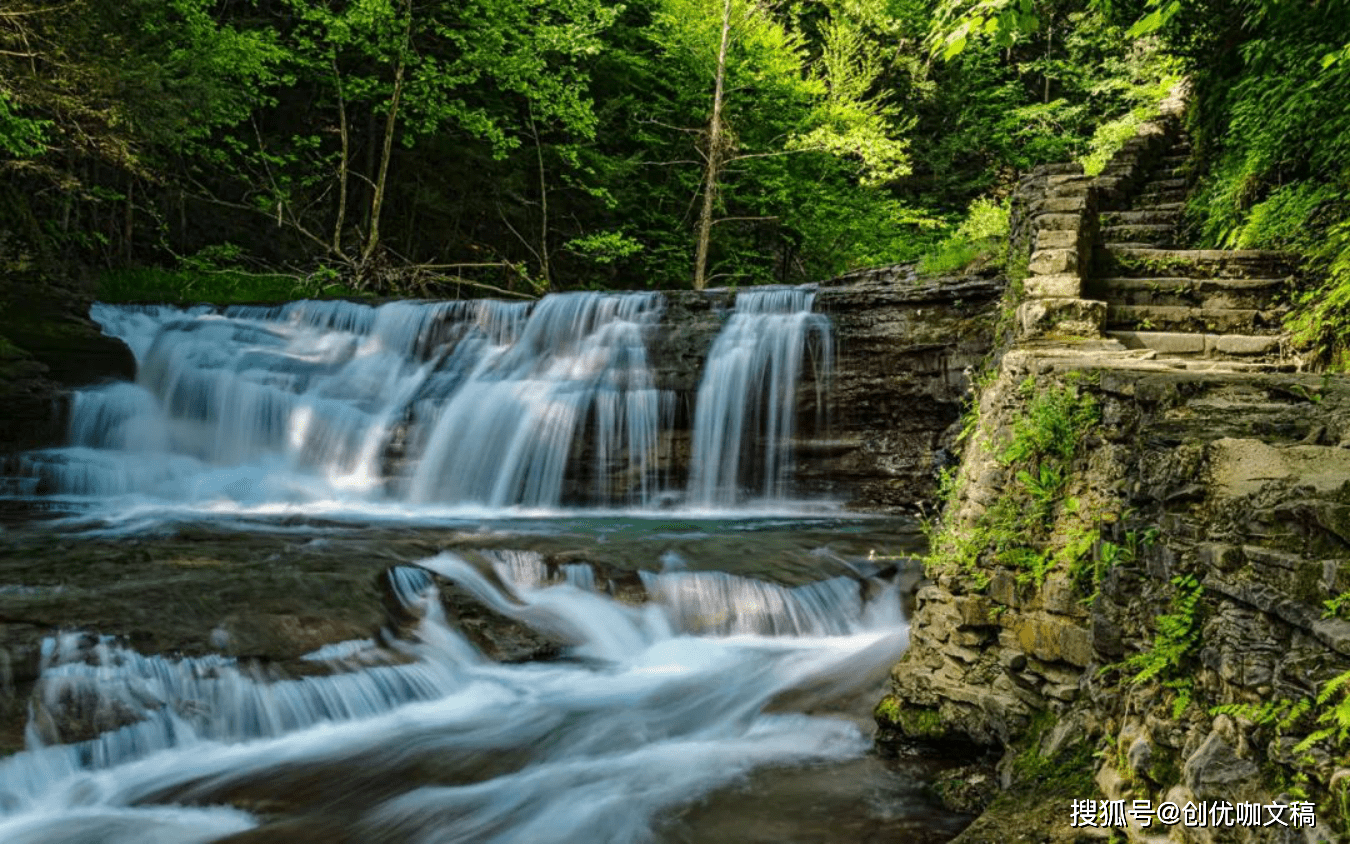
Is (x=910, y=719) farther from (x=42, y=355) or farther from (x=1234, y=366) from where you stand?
(x=42, y=355)

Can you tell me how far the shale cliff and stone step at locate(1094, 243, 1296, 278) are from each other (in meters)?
1.27

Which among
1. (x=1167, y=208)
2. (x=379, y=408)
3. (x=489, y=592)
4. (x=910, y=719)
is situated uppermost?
(x=1167, y=208)

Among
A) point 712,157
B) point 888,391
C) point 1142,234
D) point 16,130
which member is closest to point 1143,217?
point 1142,234

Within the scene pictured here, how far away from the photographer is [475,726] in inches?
239

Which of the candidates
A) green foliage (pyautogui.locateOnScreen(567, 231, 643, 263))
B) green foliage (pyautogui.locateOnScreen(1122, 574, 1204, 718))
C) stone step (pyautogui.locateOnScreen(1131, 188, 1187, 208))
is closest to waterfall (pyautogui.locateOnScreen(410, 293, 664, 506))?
green foliage (pyautogui.locateOnScreen(567, 231, 643, 263))

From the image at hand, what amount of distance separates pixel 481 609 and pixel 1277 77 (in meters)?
8.87

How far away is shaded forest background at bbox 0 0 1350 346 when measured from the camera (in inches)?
454

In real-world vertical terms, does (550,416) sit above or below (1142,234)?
below

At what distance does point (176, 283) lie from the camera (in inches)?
647

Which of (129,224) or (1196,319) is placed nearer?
(1196,319)

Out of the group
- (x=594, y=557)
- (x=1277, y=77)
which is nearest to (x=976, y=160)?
(x=1277, y=77)

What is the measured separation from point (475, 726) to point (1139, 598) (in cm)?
428

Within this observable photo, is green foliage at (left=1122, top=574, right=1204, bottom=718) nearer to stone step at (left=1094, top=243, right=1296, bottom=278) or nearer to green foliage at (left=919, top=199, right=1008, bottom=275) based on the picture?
stone step at (left=1094, top=243, right=1296, bottom=278)

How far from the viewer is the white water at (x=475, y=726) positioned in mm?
4887
